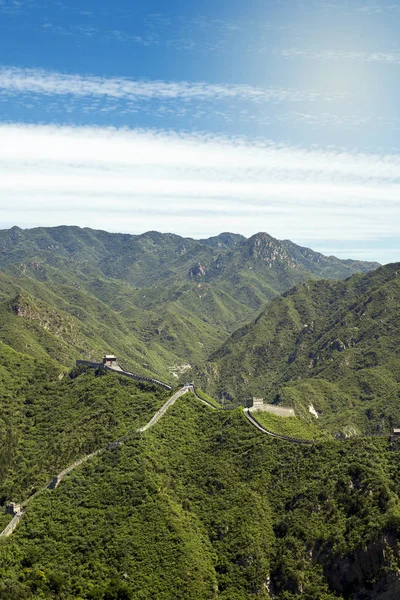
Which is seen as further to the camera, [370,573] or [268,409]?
[268,409]

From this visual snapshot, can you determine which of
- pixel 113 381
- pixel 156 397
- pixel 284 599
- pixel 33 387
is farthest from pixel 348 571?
pixel 33 387

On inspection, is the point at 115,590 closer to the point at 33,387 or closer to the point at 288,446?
the point at 288,446

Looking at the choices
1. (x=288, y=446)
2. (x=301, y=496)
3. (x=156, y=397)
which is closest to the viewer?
(x=301, y=496)

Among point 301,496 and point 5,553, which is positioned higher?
point 301,496

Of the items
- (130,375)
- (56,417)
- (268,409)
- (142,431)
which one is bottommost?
(56,417)

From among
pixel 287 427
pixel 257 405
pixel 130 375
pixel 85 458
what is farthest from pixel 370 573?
pixel 130 375

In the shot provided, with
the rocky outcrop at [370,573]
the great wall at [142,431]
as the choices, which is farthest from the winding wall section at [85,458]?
the rocky outcrop at [370,573]

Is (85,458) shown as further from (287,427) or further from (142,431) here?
(287,427)

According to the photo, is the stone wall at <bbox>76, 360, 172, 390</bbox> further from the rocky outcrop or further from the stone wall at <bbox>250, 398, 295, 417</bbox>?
the rocky outcrop

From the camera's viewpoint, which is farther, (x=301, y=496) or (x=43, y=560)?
(x=301, y=496)
